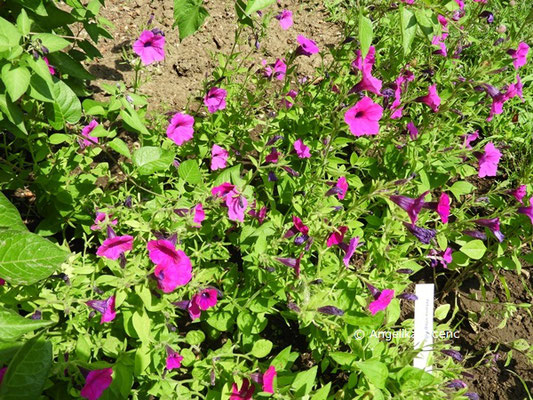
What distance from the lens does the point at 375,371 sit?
5.09 ft

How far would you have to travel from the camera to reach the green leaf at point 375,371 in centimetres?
154

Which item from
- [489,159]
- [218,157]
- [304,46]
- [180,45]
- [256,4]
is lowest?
[489,159]

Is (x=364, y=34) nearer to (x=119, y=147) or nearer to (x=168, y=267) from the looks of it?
(x=168, y=267)

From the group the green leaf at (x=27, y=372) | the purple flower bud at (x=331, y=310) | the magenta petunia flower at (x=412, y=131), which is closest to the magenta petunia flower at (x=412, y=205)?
the purple flower bud at (x=331, y=310)

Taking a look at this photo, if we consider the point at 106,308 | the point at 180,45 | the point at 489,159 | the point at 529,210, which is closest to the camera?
the point at 106,308

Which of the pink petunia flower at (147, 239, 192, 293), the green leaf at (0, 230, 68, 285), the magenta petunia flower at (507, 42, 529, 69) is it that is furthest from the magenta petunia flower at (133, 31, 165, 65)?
the magenta petunia flower at (507, 42, 529, 69)

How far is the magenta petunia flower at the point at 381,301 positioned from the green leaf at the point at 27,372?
1.32 m

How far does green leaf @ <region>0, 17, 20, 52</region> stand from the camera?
1264 millimetres

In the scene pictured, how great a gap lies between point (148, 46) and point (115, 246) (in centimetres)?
105

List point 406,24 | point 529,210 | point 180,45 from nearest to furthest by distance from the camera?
point 406,24 → point 529,210 → point 180,45

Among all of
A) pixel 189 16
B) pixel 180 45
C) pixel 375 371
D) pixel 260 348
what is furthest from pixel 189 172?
pixel 180 45

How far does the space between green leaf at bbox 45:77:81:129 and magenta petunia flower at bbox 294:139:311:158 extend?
1.01 meters

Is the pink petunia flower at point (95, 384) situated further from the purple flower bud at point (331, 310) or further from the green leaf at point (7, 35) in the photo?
the green leaf at point (7, 35)

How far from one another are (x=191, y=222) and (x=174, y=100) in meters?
1.60
